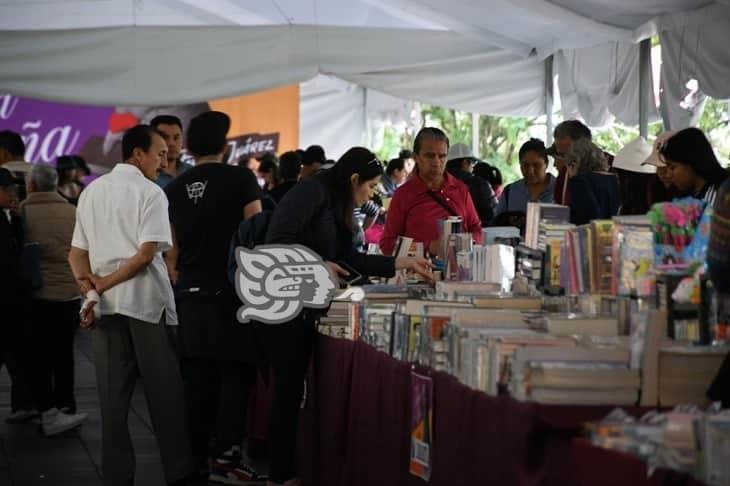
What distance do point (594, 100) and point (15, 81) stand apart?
163 inches

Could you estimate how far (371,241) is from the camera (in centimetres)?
1075

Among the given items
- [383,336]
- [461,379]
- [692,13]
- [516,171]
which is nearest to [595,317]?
[461,379]

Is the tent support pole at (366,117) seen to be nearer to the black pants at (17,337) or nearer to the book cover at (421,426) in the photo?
the black pants at (17,337)

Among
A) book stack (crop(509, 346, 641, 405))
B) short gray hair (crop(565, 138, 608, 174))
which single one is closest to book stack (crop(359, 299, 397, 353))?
book stack (crop(509, 346, 641, 405))

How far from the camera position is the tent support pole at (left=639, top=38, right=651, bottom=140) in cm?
893

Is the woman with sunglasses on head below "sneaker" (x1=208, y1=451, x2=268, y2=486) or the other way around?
Result: the other way around

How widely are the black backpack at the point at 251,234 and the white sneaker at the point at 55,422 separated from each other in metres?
2.54

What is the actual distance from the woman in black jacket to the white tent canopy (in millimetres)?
3116

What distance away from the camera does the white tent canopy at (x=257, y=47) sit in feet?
32.4

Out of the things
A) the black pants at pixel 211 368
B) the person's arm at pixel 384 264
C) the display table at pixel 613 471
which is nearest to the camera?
the display table at pixel 613 471

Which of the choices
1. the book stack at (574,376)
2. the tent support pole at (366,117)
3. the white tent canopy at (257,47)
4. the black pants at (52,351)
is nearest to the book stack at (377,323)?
the book stack at (574,376)

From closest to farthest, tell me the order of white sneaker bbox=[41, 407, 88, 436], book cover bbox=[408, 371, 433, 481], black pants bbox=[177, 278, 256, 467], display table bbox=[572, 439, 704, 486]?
display table bbox=[572, 439, 704, 486]
book cover bbox=[408, 371, 433, 481]
black pants bbox=[177, 278, 256, 467]
white sneaker bbox=[41, 407, 88, 436]

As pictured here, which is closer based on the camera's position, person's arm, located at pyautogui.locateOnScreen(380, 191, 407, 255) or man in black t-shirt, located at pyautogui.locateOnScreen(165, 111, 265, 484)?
man in black t-shirt, located at pyautogui.locateOnScreen(165, 111, 265, 484)

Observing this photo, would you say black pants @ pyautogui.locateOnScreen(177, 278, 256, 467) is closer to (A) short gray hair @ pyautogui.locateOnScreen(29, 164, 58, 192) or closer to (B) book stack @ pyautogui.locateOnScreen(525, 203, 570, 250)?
(B) book stack @ pyautogui.locateOnScreen(525, 203, 570, 250)
